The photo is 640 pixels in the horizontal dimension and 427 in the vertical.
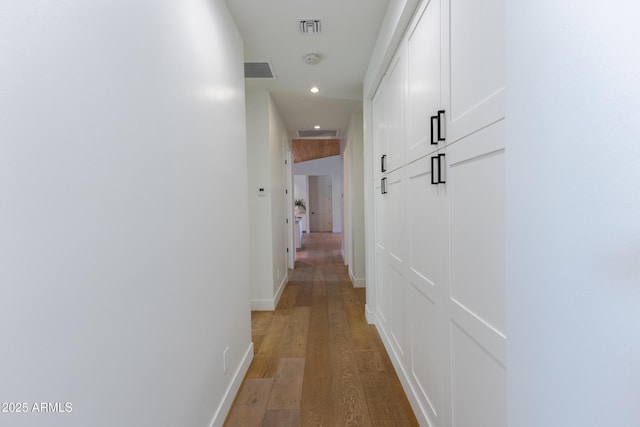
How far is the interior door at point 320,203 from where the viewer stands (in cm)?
1319

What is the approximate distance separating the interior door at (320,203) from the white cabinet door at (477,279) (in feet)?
38.9

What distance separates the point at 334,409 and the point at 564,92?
74.0 inches

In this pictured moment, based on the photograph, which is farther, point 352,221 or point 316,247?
point 316,247

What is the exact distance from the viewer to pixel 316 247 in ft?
28.9

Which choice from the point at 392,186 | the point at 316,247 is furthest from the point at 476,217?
the point at 316,247

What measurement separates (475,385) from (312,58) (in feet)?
8.41

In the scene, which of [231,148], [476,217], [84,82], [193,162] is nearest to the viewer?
[84,82]

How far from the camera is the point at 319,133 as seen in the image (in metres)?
5.58

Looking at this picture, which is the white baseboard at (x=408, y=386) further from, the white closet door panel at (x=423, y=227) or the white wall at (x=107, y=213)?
the white wall at (x=107, y=213)

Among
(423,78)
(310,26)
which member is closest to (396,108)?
(423,78)

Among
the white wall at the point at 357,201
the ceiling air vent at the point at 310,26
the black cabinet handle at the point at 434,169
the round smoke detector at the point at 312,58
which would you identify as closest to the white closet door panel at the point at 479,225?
the black cabinet handle at the point at 434,169

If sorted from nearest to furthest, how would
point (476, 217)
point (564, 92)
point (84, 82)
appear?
1. point (564, 92)
2. point (84, 82)
3. point (476, 217)

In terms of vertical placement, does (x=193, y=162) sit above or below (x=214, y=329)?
above

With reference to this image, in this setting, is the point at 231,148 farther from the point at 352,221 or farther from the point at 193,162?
the point at 352,221
